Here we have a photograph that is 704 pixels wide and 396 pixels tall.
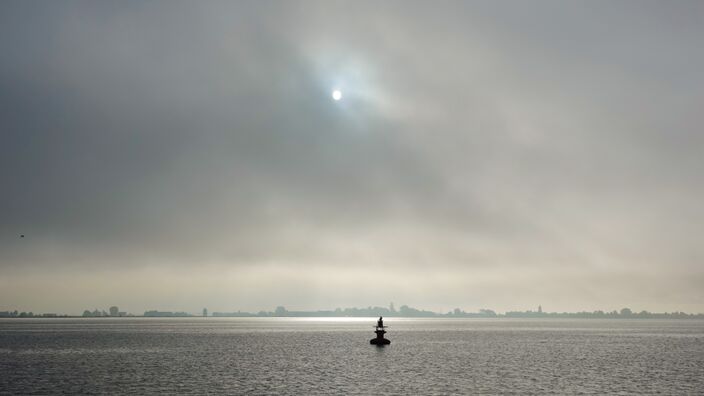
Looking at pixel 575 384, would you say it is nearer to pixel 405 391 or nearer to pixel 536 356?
pixel 405 391

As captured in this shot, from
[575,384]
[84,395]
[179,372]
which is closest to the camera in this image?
[84,395]

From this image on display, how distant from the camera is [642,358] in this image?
114 m

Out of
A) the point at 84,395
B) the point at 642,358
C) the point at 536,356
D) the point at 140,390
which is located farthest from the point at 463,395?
the point at 642,358

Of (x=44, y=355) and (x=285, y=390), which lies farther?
(x=44, y=355)

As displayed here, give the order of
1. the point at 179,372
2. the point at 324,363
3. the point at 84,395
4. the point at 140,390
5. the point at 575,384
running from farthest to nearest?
1. the point at 324,363
2. the point at 179,372
3. the point at 575,384
4. the point at 140,390
5. the point at 84,395

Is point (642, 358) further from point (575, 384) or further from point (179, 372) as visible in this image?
point (179, 372)

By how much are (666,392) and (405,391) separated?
99.1 ft

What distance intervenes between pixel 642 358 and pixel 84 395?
3985 inches

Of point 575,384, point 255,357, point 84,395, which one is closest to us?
point 84,395

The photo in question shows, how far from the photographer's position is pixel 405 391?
213ft

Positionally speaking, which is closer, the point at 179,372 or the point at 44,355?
the point at 179,372

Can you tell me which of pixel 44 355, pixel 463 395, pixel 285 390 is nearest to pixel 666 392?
pixel 463 395

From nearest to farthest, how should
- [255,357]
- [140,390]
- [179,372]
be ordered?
[140,390] → [179,372] → [255,357]

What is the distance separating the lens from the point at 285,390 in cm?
6519
